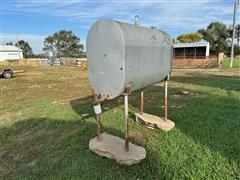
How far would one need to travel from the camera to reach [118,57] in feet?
8.47

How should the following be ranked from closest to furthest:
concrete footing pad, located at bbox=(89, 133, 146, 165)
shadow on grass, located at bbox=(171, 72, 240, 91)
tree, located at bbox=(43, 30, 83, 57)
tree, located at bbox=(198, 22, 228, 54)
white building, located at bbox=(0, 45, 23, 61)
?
concrete footing pad, located at bbox=(89, 133, 146, 165)
shadow on grass, located at bbox=(171, 72, 240, 91)
tree, located at bbox=(198, 22, 228, 54)
white building, located at bbox=(0, 45, 23, 61)
tree, located at bbox=(43, 30, 83, 57)

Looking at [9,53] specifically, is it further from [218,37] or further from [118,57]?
[118,57]

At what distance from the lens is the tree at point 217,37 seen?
48.4m

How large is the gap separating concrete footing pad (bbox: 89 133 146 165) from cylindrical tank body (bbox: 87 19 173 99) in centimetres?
82

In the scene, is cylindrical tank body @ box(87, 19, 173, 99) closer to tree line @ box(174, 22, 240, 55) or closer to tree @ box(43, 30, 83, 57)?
tree line @ box(174, 22, 240, 55)

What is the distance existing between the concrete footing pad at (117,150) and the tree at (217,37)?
165 feet

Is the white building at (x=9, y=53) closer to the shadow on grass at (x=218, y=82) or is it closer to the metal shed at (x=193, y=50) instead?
the metal shed at (x=193, y=50)

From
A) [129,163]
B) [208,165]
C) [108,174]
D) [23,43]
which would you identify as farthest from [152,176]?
[23,43]

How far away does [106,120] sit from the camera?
4668 millimetres

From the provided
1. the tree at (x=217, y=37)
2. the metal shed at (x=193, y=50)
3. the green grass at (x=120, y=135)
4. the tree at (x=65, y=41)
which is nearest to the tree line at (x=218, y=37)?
the tree at (x=217, y=37)

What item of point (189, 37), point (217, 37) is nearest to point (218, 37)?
point (217, 37)

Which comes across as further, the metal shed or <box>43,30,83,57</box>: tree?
<box>43,30,83,57</box>: tree

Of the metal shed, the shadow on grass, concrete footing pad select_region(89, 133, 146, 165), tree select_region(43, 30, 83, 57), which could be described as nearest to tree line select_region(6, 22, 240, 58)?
tree select_region(43, 30, 83, 57)

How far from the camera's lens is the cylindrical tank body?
8.46 ft
